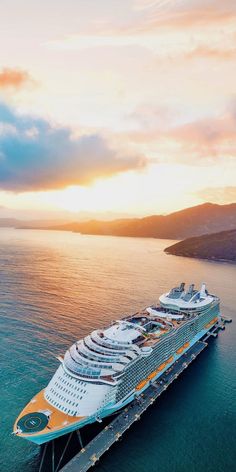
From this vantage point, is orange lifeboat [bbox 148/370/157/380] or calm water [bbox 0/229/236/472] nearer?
calm water [bbox 0/229/236/472]

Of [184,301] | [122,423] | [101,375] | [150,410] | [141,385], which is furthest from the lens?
[184,301]

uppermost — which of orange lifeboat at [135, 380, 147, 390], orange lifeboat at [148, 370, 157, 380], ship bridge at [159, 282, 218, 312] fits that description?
ship bridge at [159, 282, 218, 312]

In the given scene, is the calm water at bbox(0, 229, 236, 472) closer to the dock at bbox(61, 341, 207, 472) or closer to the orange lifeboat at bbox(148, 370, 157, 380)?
the dock at bbox(61, 341, 207, 472)

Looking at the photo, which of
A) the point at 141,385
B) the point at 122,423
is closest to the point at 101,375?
the point at 122,423

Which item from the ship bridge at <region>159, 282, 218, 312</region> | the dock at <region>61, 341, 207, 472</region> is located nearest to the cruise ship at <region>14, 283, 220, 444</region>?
the dock at <region>61, 341, 207, 472</region>

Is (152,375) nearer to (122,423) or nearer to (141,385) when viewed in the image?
(141,385)

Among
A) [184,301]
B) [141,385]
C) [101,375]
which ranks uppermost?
[184,301]

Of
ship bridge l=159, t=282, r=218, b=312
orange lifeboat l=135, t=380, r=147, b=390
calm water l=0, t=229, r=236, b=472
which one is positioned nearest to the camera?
calm water l=0, t=229, r=236, b=472
